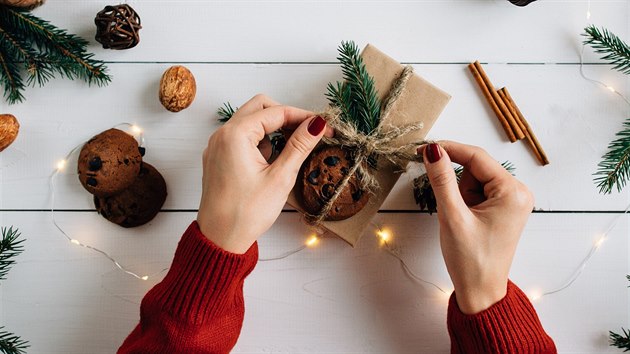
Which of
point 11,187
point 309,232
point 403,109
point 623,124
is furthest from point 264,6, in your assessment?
point 623,124

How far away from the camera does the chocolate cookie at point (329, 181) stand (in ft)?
3.13

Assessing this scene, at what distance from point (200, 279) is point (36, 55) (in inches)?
25.4

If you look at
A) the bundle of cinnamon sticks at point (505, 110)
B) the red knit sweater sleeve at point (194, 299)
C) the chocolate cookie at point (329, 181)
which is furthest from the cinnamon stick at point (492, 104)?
the red knit sweater sleeve at point (194, 299)

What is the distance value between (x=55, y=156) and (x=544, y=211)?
3.75 ft

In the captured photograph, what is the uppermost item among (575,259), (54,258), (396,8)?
(396,8)

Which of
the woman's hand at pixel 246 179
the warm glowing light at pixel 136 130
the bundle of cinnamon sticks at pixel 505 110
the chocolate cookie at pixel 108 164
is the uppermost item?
the bundle of cinnamon sticks at pixel 505 110

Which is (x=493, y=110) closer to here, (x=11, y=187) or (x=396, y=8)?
(x=396, y=8)

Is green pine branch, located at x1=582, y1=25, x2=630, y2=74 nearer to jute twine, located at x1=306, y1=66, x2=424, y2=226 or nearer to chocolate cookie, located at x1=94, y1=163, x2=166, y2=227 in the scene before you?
jute twine, located at x1=306, y1=66, x2=424, y2=226

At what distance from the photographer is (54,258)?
1151 mm

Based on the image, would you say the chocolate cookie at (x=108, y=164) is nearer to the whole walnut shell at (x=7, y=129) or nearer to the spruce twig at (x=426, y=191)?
the whole walnut shell at (x=7, y=129)

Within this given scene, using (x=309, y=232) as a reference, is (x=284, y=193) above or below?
above

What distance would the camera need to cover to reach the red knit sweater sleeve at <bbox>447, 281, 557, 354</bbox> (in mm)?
953

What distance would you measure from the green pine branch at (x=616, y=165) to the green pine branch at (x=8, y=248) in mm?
1296

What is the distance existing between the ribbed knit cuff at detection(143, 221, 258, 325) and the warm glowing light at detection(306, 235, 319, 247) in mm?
190
